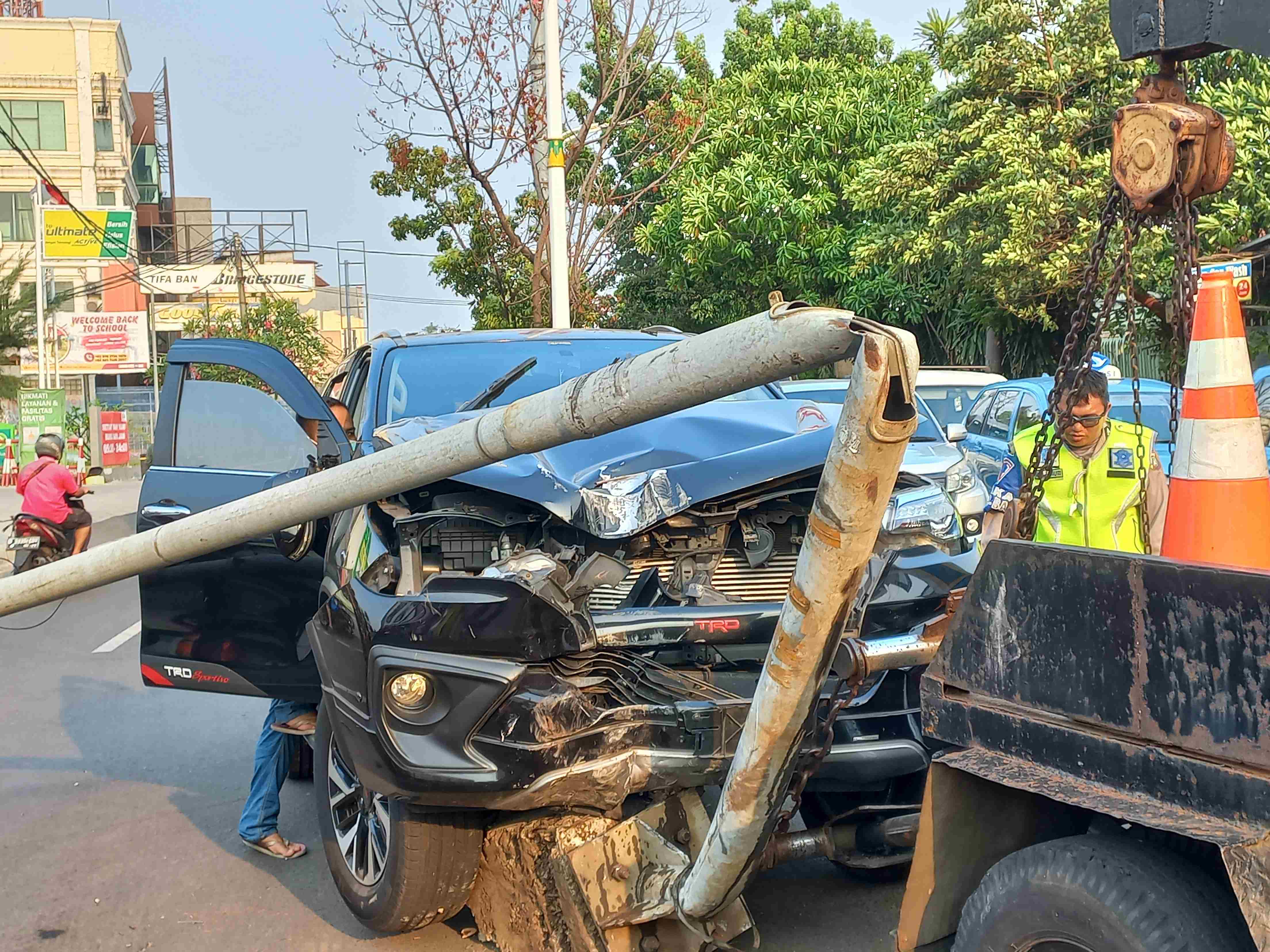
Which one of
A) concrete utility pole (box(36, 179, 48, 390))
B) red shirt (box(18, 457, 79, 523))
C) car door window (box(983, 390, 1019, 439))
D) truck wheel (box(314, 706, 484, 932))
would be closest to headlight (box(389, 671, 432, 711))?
truck wheel (box(314, 706, 484, 932))

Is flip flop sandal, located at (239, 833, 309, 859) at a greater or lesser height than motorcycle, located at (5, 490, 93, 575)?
lesser

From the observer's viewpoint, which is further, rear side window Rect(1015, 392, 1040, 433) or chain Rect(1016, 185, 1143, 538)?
rear side window Rect(1015, 392, 1040, 433)

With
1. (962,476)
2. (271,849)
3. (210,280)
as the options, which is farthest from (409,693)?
(210,280)

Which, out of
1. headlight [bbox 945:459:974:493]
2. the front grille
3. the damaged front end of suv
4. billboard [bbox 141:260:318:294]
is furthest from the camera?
billboard [bbox 141:260:318:294]

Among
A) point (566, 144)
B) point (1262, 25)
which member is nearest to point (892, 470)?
point (1262, 25)

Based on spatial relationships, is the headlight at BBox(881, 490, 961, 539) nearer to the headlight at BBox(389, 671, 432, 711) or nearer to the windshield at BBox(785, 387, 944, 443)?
the windshield at BBox(785, 387, 944, 443)

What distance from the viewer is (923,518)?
14.7 feet

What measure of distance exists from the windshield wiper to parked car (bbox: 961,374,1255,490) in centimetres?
604

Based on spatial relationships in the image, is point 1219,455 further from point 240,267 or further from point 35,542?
point 240,267

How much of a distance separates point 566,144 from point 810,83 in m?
8.34

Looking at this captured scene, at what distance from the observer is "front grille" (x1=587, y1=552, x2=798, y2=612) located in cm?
426

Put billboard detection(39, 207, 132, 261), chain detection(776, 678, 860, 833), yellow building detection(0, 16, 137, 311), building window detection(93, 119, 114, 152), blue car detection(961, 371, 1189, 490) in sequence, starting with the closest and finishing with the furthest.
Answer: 1. chain detection(776, 678, 860, 833)
2. blue car detection(961, 371, 1189, 490)
3. billboard detection(39, 207, 132, 261)
4. yellow building detection(0, 16, 137, 311)
5. building window detection(93, 119, 114, 152)

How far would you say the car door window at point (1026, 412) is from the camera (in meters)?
12.0

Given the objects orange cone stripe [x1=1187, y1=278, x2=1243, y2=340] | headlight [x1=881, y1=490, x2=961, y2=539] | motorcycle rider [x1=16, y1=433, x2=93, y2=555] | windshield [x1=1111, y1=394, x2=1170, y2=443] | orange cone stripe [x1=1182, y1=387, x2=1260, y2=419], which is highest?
orange cone stripe [x1=1187, y1=278, x2=1243, y2=340]
